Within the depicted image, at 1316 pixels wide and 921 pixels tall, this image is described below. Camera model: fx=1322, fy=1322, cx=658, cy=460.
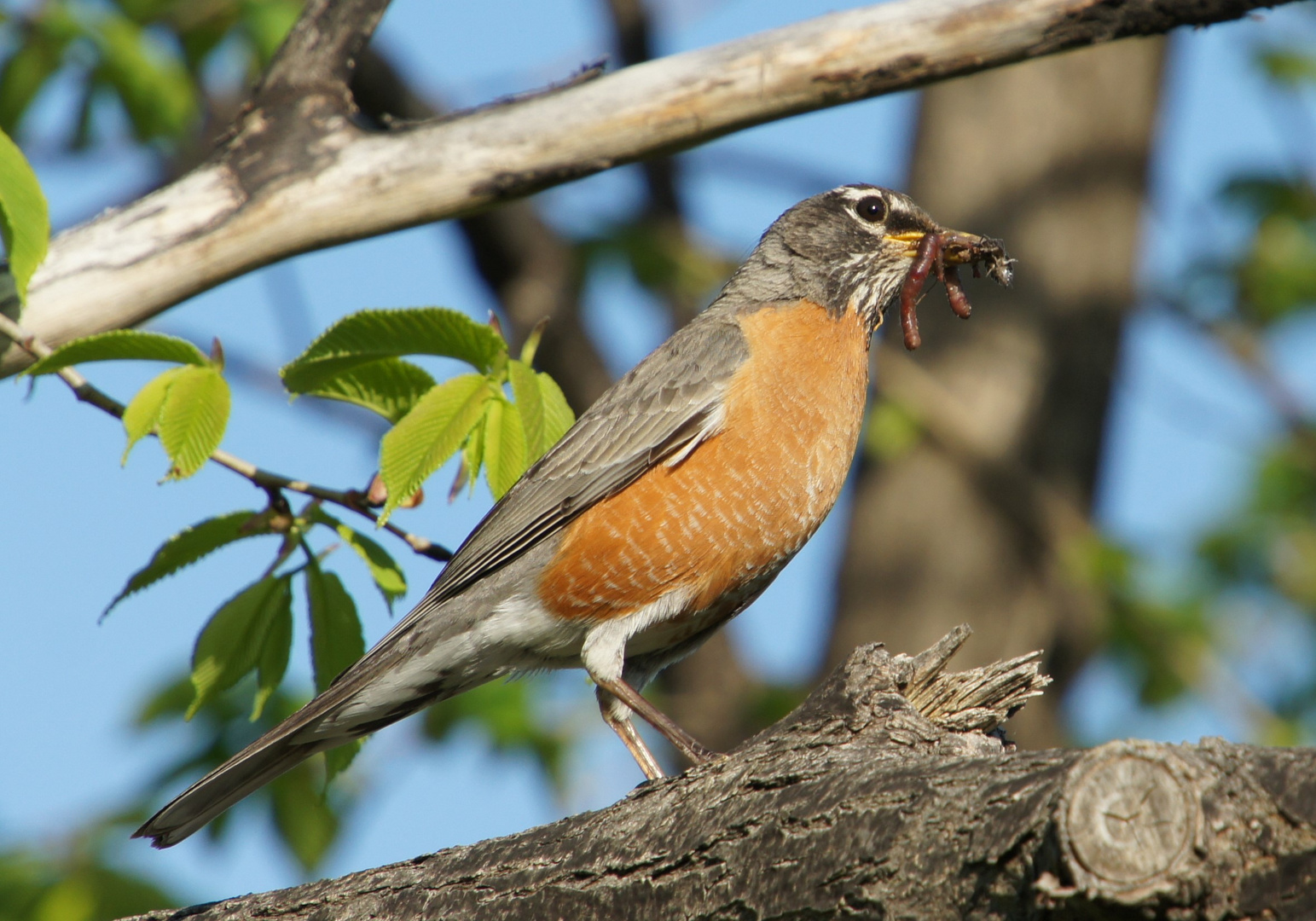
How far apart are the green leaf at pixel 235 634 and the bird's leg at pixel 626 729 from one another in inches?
44.6

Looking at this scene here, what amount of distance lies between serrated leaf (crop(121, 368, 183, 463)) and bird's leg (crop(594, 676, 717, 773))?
1.40 m

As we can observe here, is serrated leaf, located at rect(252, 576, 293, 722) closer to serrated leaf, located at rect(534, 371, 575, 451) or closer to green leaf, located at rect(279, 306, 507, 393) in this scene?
green leaf, located at rect(279, 306, 507, 393)

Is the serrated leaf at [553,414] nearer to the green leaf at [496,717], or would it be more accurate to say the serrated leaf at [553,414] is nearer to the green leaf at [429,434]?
the green leaf at [429,434]

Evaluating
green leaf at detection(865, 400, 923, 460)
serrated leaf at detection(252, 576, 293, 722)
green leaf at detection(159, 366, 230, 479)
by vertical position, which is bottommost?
serrated leaf at detection(252, 576, 293, 722)

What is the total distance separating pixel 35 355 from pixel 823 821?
2052 mm

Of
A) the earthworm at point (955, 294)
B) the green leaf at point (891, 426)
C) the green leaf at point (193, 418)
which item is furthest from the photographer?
the green leaf at point (891, 426)

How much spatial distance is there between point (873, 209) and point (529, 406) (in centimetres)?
202

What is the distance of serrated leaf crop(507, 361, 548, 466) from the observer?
282 cm

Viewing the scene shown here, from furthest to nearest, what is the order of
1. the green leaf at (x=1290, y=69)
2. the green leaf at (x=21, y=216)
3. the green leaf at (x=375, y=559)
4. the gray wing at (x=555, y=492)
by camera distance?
1. the green leaf at (x=1290, y=69)
2. the gray wing at (x=555, y=492)
3. the green leaf at (x=375, y=559)
4. the green leaf at (x=21, y=216)

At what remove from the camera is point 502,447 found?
2805 millimetres

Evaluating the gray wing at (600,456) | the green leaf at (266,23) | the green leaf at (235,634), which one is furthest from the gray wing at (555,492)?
the green leaf at (266,23)

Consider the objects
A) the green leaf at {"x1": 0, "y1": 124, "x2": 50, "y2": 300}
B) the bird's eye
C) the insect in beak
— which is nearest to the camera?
the green leaf at {"x1": 0, "y1": 124, "x2": 50, "y2": 300}

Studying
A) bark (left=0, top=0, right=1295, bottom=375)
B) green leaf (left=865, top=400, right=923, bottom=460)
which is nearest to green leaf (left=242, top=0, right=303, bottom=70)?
bark (left=0, top=0, right=1295, bottom=375)

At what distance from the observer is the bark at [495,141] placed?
313 cm
